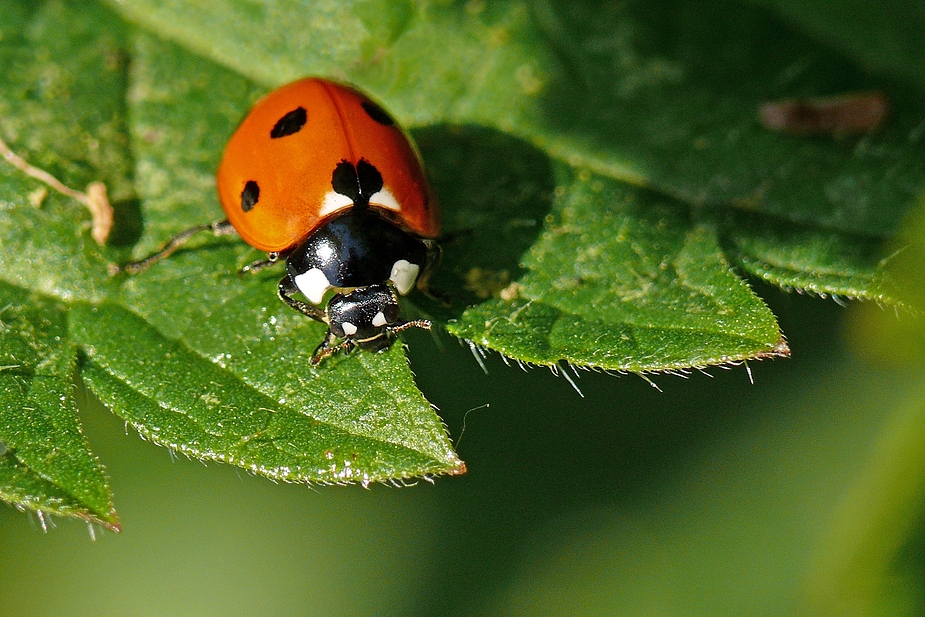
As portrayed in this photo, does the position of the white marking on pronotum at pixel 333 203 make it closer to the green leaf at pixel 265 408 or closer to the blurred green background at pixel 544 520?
the green leaf at pixel 265 408

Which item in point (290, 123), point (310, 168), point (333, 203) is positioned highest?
point (290, 123)

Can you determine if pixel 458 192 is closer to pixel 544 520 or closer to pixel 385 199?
pixel 385 199

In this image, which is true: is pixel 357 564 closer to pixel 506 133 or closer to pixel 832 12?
pixel 506 133

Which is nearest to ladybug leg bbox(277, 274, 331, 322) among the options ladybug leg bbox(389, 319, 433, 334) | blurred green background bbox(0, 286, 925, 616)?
ladybug leg bbox(389, 319, 433, 334)

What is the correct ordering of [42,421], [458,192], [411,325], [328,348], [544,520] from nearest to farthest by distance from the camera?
[42,421]
[328,348]
[411,325]
[458,192]
[544,520]

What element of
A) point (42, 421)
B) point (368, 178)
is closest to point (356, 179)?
point (368, 178)

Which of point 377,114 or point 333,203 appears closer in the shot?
point 333,203
